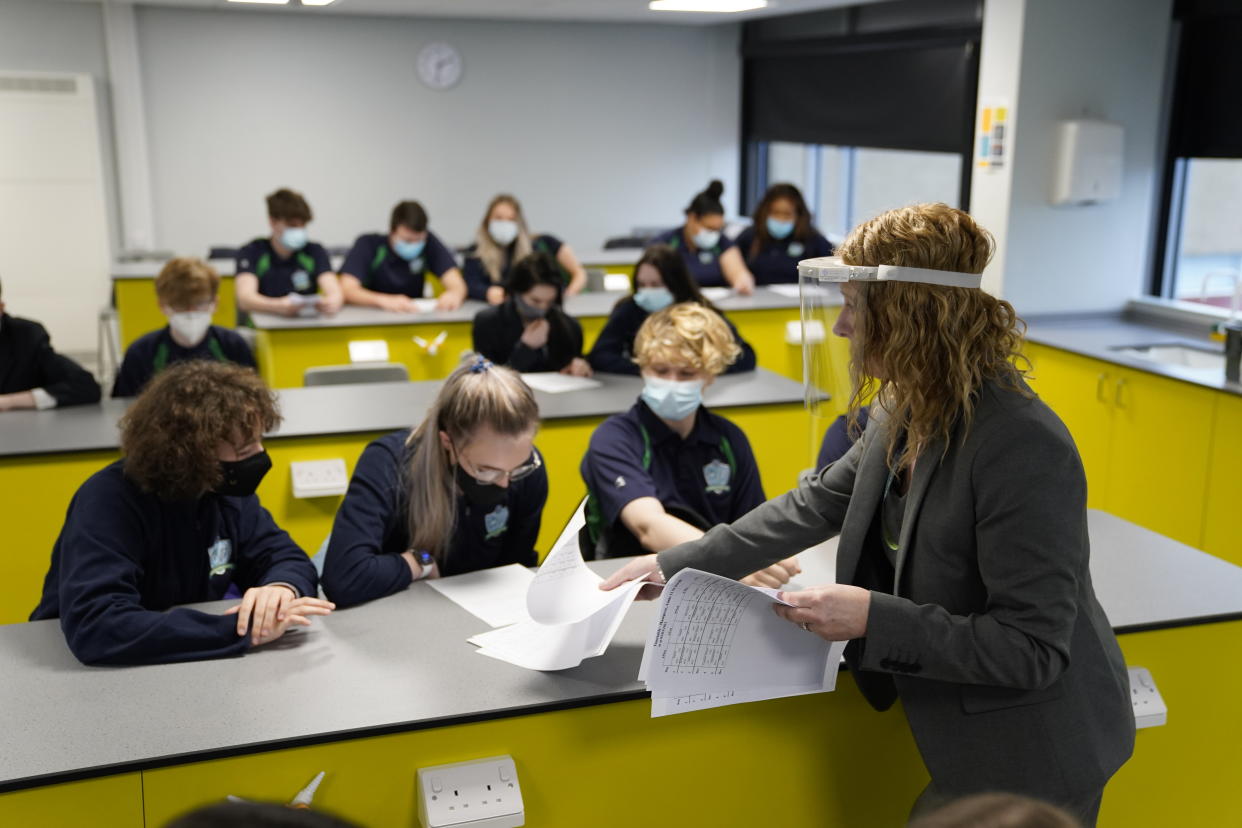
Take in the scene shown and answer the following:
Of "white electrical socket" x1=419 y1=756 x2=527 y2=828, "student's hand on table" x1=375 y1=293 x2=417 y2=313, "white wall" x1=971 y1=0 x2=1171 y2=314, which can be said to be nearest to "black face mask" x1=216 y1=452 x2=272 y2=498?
"white electrical socket" x1=419 y1=756 x2=527 y2=828

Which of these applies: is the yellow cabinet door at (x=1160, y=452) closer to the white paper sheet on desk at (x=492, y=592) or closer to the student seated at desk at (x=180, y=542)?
the white paper sheet on desk at (x=492, y=592)

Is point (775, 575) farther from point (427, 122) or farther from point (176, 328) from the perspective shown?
point (427, 122)

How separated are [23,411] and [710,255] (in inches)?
152

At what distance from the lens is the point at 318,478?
3.51 m

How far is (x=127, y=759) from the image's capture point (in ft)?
5.35

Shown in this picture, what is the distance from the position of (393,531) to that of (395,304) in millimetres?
3384

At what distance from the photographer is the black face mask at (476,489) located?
2.37m

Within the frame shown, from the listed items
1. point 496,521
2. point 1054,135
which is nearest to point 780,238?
point 1054,135

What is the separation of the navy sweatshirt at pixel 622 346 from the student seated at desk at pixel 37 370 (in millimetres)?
1867

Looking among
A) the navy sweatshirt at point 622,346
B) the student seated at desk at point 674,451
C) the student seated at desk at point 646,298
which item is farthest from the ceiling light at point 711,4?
the student seated at desk at point 674,451

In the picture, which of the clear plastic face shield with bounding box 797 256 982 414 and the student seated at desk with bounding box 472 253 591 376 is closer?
the clear plastic face shield with bounding box 797 256 982 414

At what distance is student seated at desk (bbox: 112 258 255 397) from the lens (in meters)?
4.05

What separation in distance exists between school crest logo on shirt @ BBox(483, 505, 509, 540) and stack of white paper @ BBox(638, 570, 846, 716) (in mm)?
806

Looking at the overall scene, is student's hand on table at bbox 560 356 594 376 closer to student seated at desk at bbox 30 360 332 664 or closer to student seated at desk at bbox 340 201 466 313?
student seated at desk at bbox 340 201 466 313
